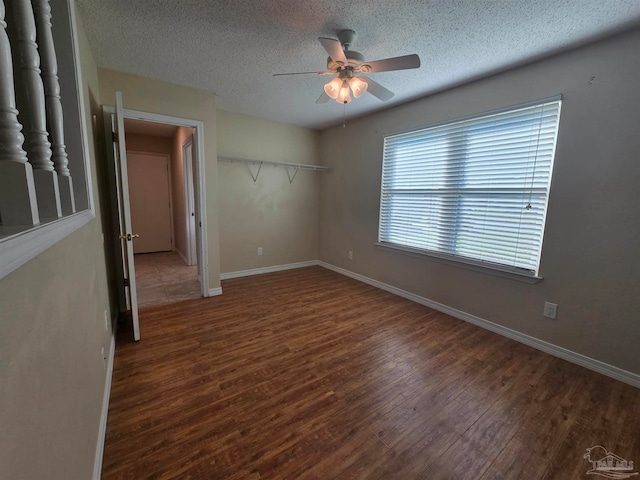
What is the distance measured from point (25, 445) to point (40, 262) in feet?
1.43

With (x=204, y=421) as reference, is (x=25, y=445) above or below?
above

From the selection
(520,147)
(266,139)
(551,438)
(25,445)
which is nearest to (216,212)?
(266,139)

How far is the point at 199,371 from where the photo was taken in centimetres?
194

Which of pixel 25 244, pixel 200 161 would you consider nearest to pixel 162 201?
pixel 200 161

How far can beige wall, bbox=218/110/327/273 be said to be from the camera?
12.8 ft

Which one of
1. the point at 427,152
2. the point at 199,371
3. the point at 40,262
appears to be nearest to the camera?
the point at 40,262

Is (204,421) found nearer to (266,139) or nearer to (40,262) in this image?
(40,262)

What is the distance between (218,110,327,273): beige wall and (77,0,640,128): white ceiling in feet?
4.13

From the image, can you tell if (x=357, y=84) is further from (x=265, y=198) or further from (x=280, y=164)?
(x=265, y=198)

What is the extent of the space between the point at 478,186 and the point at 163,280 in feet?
13.9

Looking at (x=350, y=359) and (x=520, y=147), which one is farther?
(x=520, y=147)

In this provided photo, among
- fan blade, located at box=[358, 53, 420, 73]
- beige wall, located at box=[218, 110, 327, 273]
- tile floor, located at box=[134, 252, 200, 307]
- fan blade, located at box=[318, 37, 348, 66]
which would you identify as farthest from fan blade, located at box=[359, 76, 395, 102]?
tile floor, located at box=[134, 252, 200, 307]

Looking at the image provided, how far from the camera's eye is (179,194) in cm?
521

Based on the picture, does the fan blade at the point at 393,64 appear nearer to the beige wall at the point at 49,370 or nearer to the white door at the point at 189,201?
the beige wall at the point at 49,370
